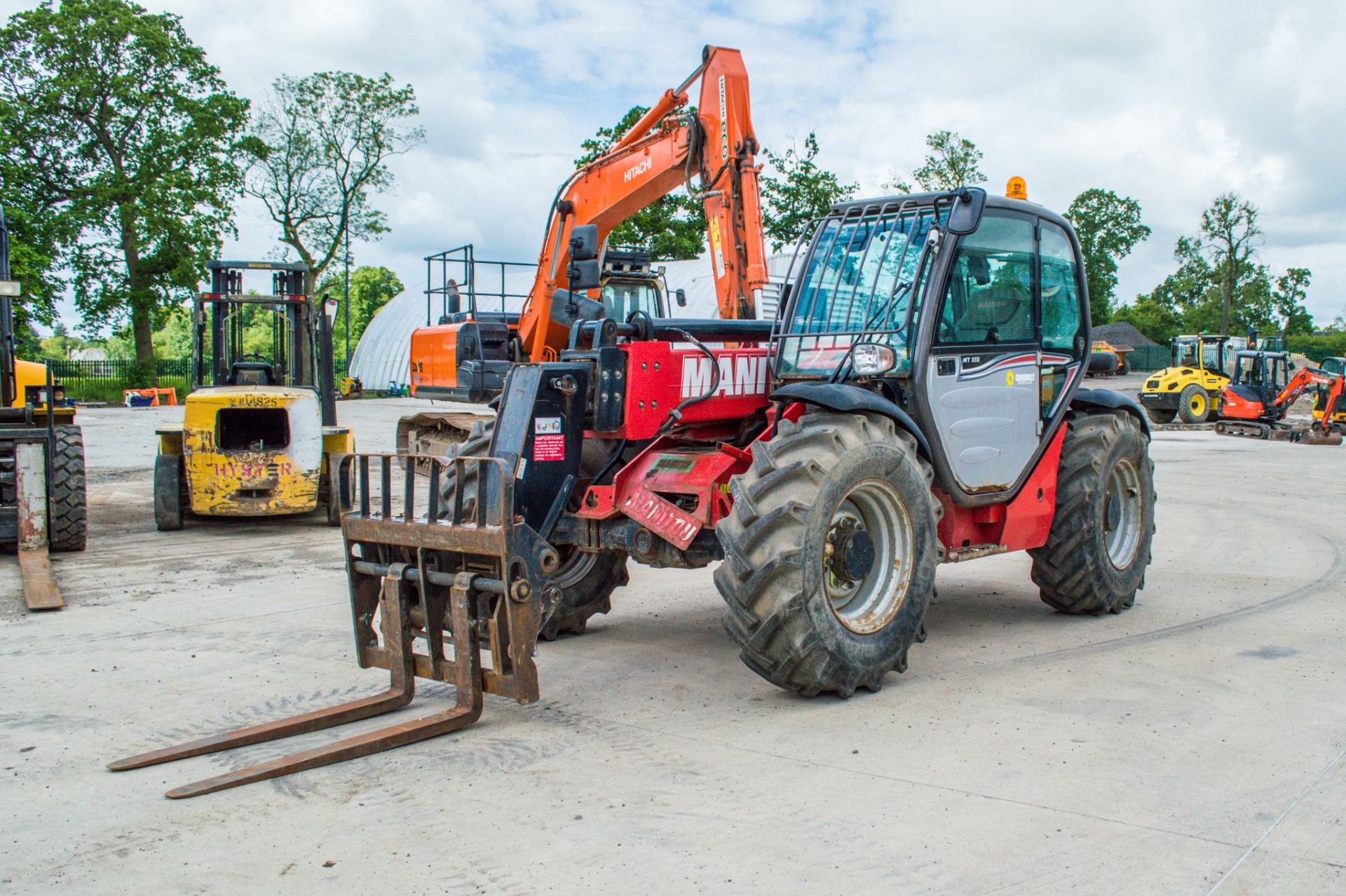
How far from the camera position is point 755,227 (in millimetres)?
10055

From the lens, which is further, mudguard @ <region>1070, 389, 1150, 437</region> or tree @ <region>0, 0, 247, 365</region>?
tree @ <region>0, 0, 247, 365</region>

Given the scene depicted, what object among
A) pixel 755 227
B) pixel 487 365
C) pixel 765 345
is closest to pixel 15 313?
pixel 487 365

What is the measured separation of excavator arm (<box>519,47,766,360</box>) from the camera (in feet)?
32.7

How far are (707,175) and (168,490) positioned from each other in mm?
6323

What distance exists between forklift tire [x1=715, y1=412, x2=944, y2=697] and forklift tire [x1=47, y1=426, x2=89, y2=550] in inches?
299

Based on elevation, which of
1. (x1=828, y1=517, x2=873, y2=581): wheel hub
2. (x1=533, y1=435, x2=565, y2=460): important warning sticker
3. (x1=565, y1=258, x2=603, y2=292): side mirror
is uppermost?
(x1=565, y1=258, x2=603, y2=292): side mirror

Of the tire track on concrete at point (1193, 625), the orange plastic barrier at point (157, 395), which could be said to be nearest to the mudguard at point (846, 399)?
the tire track on concrete at point (1193, 625)

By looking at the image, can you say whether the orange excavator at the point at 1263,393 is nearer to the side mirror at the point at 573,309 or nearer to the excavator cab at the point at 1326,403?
the excavator cab at the point at 1326,403

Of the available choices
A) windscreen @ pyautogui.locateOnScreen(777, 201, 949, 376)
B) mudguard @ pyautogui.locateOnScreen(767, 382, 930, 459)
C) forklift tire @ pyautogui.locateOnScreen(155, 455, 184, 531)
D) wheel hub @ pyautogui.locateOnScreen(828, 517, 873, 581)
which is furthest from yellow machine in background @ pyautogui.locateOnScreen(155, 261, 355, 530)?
wheel hub @ pyautogui.locateOnScreen(828, 517, 873, 581)

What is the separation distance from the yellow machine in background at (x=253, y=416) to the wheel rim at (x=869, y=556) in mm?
7507

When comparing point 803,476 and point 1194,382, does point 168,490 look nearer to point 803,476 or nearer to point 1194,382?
point 803,476

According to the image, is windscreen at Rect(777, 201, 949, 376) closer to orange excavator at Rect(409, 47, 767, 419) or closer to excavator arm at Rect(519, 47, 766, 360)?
orange excavator at Rect(409, 47, 767, 419)

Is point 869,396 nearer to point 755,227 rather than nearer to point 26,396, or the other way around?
point 755,227

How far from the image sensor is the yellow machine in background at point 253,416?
38.3ft
